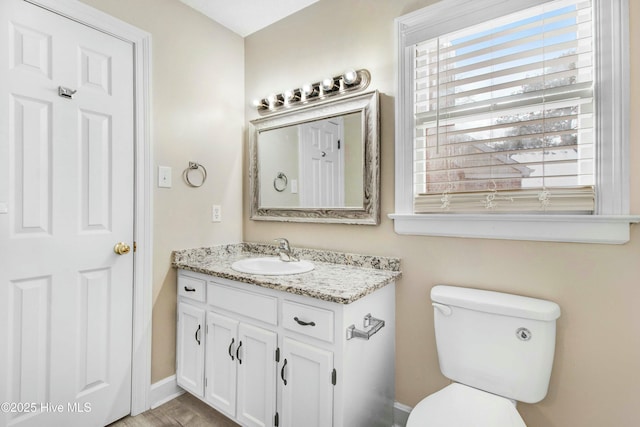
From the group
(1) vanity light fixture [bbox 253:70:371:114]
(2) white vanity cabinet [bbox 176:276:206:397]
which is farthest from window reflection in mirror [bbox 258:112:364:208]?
(2) white vanity cabinet [bbox 176:276:206:397]

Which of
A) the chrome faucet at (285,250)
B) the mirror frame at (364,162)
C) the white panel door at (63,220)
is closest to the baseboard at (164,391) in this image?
the white panel door at (63,220)

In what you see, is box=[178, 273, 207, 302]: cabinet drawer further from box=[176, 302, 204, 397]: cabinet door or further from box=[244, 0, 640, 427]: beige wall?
box=[244, 0, 640, 427]: beige wall

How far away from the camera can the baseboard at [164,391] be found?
71.1 inches

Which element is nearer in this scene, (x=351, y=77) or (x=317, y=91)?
(x=351, y=77)

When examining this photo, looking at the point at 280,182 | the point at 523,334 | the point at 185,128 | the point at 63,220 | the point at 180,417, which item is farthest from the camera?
the point at 280,182

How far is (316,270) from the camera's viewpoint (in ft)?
5.50

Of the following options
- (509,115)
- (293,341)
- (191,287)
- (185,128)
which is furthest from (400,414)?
(185,128)

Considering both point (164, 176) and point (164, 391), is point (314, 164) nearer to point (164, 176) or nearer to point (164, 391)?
point (164, 176)

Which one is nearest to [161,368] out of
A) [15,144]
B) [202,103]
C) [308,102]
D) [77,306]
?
[77,306]

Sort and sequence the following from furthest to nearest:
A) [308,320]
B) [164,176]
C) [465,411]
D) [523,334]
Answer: [164,176], [308,320], [523,334], [465,411]

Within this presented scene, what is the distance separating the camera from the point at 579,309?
1.25 meters

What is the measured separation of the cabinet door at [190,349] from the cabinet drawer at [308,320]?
62 centimetres

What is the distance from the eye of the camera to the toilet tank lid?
1180 millimetres

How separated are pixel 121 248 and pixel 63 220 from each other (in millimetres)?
281
